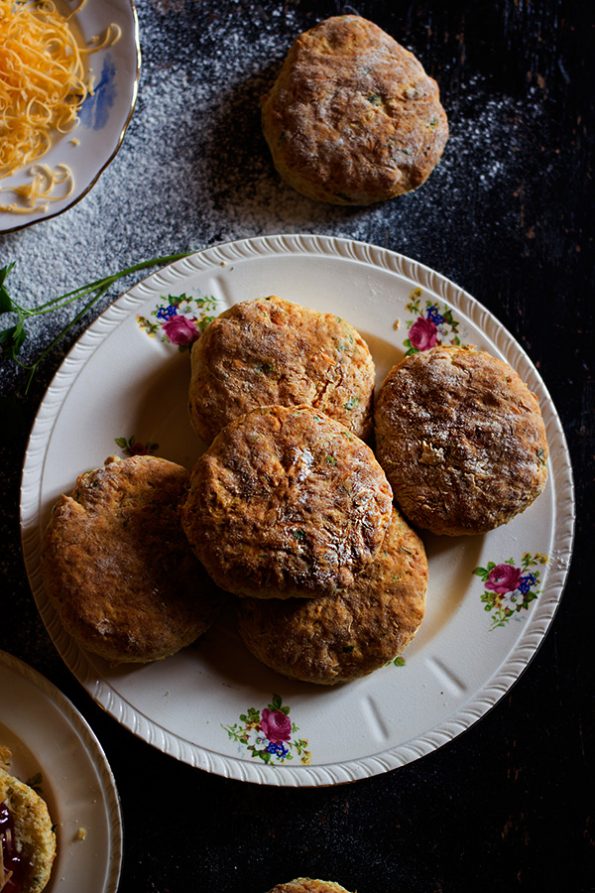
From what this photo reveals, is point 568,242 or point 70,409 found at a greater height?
point 70,409

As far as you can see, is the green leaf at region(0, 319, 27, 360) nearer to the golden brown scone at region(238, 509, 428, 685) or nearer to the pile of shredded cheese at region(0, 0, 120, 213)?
the pile of shredded cheese at region(0, 0, 120, 213)

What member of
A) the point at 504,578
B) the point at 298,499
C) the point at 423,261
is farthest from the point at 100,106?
the point at 504,578

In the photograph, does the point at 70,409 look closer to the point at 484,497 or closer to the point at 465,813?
the point at 484,497

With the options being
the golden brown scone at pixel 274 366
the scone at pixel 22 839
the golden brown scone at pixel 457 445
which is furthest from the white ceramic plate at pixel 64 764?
the golden brown scone at pixel 457 445

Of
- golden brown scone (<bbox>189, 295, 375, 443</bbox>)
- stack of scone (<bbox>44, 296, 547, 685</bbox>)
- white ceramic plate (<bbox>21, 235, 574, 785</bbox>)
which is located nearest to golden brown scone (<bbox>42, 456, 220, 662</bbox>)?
stack of scone (<bbox>44, 296, 547, 685</bbox>)

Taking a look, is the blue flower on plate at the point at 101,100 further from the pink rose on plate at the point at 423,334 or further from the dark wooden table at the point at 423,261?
the pink rose on plate at the point at 423,334

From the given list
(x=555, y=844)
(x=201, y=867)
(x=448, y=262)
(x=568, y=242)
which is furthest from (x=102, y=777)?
(x=568, y=242)
